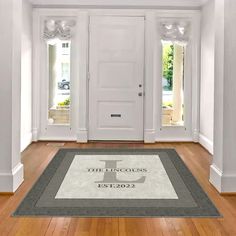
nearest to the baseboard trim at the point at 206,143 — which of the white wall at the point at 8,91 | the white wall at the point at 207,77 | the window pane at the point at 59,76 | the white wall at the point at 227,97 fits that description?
the white wall at the point at 207,77

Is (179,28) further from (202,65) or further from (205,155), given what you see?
(205,155)

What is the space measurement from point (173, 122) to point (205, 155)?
1373 millimetres

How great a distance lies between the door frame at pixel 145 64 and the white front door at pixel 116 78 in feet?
0.34

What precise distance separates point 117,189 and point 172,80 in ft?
11.8

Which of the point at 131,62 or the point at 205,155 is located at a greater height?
the point at 131,62

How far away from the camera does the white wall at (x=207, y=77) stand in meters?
6.44

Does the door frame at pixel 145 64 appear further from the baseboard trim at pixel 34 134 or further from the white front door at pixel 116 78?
the white front door at pixel 116 78

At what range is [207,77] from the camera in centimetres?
681

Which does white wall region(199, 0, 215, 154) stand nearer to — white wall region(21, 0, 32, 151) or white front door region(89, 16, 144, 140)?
white front door region(89, 16, 144, 140)

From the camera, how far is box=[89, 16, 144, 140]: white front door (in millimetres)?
7344

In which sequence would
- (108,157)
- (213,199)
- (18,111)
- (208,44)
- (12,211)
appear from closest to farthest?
1. (12,211)
2. (213,199)
3. (18,111)
4. (108,157)
5. (208,44)

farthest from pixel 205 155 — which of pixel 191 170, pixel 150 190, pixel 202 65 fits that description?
pixel 150 190

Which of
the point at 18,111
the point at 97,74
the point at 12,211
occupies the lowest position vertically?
the point at 12,211

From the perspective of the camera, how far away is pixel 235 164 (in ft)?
13.9
